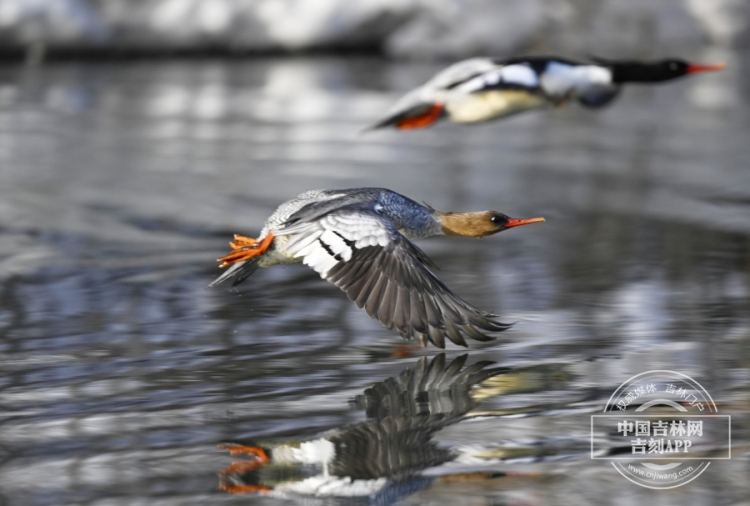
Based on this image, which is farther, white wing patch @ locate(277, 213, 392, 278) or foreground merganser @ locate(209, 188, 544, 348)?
white wing patch @ locate(277, 213, 392, 278)

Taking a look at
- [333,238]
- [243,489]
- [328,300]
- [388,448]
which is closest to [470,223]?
[328,300]

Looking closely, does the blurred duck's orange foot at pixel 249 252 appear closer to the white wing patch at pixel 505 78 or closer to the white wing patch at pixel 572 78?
the white wing patch at pixel 505 78

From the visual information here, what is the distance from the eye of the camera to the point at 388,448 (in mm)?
3344

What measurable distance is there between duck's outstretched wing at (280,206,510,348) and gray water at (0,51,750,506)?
0.22 meters

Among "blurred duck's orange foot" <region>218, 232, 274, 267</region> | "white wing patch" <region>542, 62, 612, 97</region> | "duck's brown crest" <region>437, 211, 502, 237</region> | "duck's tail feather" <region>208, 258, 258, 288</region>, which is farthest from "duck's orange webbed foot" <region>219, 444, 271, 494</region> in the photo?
"white wing patch" <region>542, 62, 612, 97</region>

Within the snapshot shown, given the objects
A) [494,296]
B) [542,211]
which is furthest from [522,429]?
[542,211]

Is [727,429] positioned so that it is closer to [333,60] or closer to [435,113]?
[435,113]

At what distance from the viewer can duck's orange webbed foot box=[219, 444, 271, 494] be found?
3042 millimetres

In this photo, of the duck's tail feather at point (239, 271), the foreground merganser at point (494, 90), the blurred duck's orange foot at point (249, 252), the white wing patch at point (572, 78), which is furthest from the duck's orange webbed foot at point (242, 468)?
the white wing patch at point (572, 78)

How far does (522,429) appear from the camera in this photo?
346cm

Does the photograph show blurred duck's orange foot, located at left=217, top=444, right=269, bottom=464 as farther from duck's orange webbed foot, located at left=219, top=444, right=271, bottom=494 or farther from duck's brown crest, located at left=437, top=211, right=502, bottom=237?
duck's brown crest, located at left=437, top=211, right=502, bottom=237

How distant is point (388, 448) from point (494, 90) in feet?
11.8

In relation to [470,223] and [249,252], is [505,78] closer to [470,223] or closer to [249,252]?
[470,223]

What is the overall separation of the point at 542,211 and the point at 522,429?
3877mm
